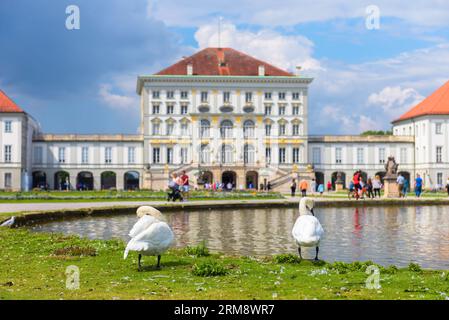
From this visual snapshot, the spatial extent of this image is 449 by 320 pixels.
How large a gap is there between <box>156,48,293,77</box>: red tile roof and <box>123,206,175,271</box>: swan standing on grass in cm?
6845

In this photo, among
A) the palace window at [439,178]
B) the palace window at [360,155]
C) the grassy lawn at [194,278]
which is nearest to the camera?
the grassy lawn at [194,278]

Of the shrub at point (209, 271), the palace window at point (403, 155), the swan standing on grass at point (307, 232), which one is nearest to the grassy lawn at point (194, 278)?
the shrub at point (209, 271)

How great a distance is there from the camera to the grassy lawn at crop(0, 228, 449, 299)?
8.25 m

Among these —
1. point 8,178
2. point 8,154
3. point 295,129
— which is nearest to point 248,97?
point 295,129

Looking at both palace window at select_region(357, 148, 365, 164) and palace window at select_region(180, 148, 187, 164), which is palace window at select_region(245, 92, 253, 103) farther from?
palace window at select_region(357, 148, 365, 164)

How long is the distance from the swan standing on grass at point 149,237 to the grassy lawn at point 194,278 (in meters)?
0.35

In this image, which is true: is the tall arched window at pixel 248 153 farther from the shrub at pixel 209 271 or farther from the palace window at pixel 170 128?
the shrub at pixel 209 271

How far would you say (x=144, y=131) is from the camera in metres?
77.9

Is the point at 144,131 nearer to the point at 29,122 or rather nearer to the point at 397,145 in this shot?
the point at 29,122

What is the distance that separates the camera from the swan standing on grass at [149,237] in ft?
34.1

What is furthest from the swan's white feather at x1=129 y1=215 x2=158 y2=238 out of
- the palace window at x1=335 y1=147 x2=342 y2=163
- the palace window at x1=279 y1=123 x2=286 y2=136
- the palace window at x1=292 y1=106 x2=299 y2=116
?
the palace window at x1=335 y1=147 x2=342 y2=163

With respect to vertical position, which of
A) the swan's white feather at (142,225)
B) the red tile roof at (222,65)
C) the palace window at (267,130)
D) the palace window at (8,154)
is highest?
the red tile roof at (222,65)
